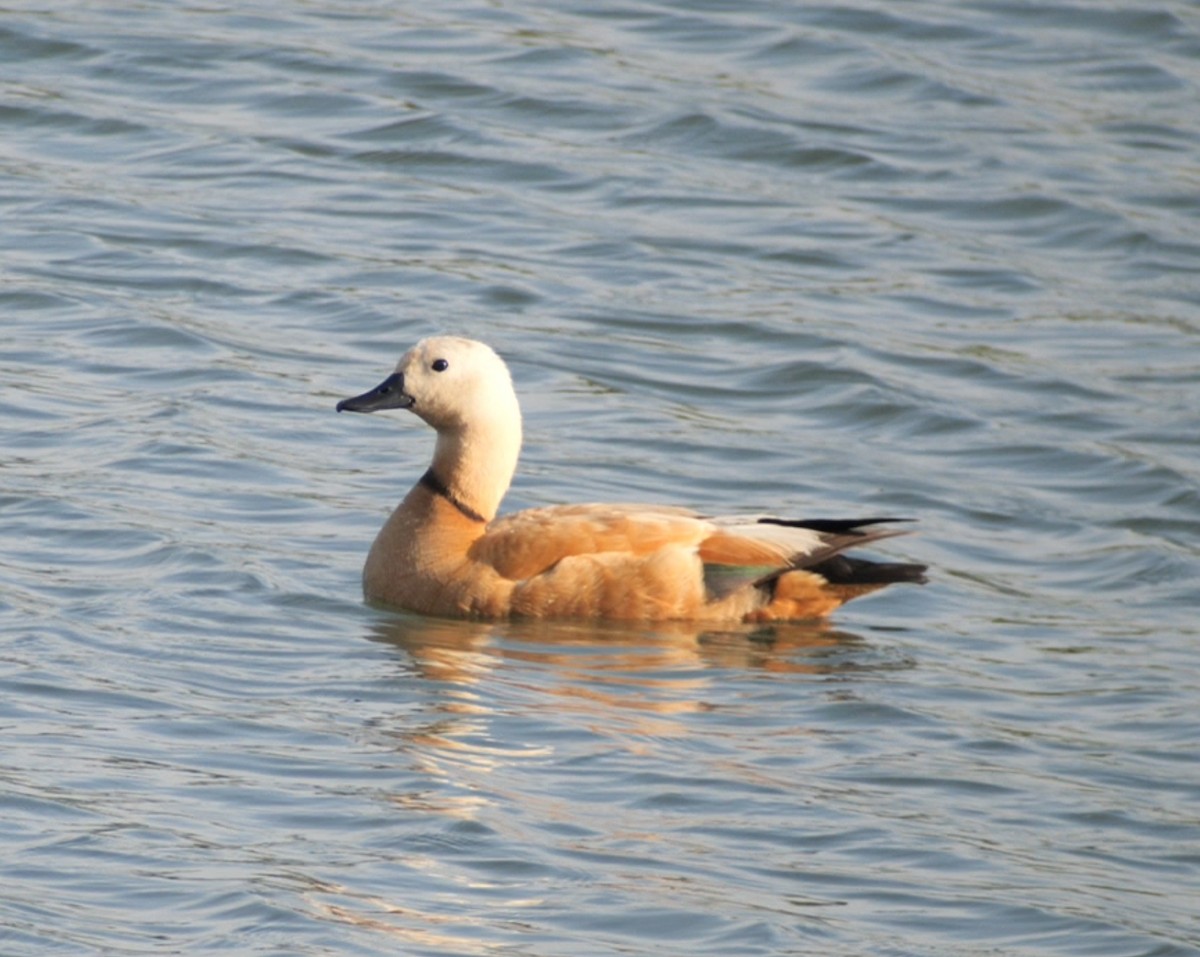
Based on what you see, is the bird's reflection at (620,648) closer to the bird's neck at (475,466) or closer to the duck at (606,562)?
the duck at (606,562)

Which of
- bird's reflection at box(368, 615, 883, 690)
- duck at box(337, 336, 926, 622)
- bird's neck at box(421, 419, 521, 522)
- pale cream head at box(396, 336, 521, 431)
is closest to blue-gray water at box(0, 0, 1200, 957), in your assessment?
bird's reflection at box(368, 615, 883, 690)

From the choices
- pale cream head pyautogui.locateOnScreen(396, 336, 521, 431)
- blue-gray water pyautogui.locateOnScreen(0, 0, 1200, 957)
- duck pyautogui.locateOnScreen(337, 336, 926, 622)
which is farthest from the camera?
pale cream head pyautogui.locateOnScreen(396, 336, 521, 431)

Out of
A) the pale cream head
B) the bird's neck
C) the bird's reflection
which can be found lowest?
the bird's reflection

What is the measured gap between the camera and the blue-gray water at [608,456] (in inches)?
270

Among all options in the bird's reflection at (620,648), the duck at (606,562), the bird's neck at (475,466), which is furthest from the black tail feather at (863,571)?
the bird's neck at (475,466)

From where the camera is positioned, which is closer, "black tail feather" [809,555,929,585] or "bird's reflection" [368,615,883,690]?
"bird's reflection" [368,615,883,690]

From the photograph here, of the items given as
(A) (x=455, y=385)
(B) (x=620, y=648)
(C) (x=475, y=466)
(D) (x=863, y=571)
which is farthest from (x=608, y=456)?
(B) (x=620, y=648)

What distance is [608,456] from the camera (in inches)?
457

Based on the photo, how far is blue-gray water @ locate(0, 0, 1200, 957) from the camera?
22.5 feet

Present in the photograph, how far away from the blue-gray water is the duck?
160mm

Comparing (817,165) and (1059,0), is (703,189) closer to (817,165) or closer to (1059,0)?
(817,165)

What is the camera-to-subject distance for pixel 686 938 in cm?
643

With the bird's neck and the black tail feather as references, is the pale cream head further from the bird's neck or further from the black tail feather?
the black tail feather

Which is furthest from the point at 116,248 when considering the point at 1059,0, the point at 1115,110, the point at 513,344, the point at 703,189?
the point at 1059,0
